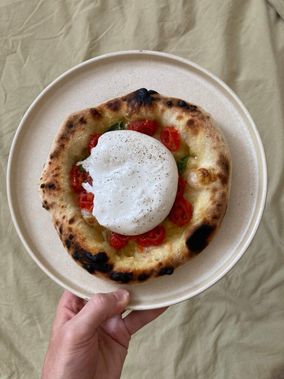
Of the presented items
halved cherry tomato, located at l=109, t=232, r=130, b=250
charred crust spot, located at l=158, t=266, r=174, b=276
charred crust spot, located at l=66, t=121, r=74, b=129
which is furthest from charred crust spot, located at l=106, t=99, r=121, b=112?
charred crust spot, located at l=158, t=266, r=174, b=276

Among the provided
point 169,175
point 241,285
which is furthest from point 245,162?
point 241,285

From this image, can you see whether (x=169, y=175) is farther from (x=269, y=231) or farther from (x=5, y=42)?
(x=5, y=42)

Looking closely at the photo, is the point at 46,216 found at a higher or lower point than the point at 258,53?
A: lower

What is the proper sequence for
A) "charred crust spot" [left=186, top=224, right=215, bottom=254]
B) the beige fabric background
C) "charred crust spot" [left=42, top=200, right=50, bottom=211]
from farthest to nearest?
the beige fabric background < "charred crust spot" [left=42, top=200, right=50, bottom=211] < "charred crust spot" [left=186, top=224, right=215, bottom=254]

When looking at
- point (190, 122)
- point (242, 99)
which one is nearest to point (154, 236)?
point (190, 122)

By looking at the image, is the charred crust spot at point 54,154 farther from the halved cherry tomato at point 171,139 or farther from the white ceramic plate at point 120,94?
the halved cherry tomato at point 171,139

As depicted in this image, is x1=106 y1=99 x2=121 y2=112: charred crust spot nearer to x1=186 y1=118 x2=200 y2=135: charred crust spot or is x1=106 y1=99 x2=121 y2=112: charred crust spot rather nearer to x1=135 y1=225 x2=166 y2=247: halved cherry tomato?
x1=186 y1=118 x2=200 y2=135: charred crust spot

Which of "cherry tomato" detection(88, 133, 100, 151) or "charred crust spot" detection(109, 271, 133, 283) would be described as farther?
"cherry tomato" detection(88, 133, 100, 151)
